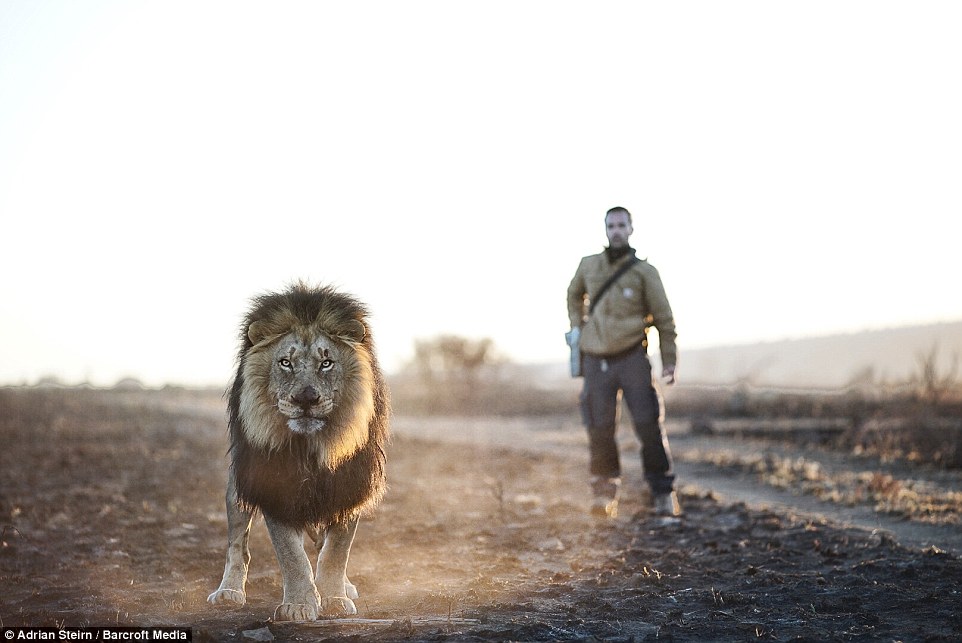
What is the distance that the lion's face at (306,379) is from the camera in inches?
180

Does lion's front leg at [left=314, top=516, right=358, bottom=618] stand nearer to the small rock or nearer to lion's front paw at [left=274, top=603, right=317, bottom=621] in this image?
lion's front paw at [left=274, top=603, right=317, bottom=621]

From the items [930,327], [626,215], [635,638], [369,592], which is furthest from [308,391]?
[930,327]

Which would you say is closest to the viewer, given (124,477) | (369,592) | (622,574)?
(369,592)

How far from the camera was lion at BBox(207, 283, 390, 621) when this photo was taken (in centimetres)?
465

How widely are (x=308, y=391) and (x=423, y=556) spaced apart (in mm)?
2436

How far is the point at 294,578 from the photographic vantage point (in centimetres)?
466

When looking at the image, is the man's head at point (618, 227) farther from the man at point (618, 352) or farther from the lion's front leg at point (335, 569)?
the lion's front leg at point (335, 569)

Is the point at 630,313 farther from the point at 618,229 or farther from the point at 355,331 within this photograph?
the point at 355,331

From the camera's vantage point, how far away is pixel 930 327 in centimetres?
9544

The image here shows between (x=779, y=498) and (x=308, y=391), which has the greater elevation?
(x=308, y=391)

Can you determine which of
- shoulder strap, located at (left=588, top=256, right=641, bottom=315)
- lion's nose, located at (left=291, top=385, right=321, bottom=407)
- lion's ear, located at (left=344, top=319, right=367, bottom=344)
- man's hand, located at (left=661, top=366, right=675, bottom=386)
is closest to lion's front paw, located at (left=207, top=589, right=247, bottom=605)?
lion's nose, located at (left=291, top=385, right=321, bottom=407)

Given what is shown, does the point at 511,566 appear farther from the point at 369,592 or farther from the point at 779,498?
the point at 779,498

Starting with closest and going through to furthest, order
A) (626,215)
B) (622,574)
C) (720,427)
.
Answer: (622,574)
(626,215)
(720,427)

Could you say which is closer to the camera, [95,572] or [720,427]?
[95,572]
